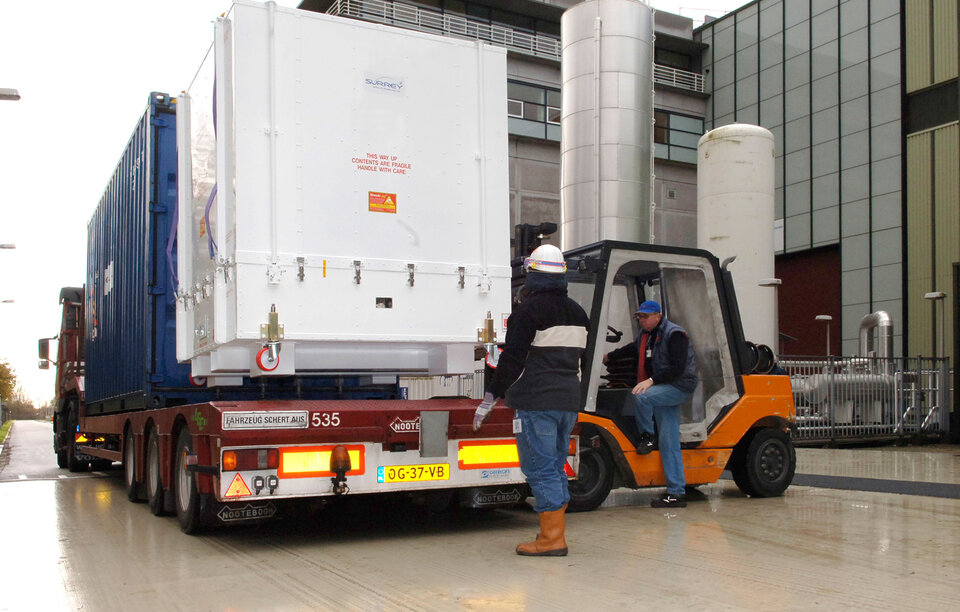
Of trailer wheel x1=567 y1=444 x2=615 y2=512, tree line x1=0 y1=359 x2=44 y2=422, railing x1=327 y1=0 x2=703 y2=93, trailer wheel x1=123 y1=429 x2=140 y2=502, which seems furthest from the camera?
tree line x1=0 y1=359 x2=44 y2=422

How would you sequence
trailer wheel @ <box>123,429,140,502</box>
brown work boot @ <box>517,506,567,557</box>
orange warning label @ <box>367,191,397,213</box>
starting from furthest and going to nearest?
trailer wheel @ <box>123,429,140,502</box>
orange warning label @ <box>367,191,397,213</box>
brown work boot @ <box>517,506,567,557</box>

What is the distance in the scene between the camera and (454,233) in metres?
7.64

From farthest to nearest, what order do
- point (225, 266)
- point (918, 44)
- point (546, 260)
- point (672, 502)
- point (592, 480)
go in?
point (918, 44)
point (672, 502)
point (592, 480)
point (225, 266)
point (546, 260)

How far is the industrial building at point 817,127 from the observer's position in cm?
3009

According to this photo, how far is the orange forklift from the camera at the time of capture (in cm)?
845

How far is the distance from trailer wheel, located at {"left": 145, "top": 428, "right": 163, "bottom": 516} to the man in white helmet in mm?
3712

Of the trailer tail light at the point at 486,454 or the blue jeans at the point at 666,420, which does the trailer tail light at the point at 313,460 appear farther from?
the blue jeans at the point at 666,420

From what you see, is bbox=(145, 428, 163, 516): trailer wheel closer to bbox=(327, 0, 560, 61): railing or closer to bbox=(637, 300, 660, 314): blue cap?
bbox=(637, 300, 660, 314): blue cap

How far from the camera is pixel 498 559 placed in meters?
6.14

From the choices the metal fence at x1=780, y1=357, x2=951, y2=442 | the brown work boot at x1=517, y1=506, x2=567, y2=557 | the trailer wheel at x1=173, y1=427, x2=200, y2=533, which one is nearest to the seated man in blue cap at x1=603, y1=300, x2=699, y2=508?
the brown work boot at x1=517, y1=506, x2=567, y2=557

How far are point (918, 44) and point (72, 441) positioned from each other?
90.2 feet

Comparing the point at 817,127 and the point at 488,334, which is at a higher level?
the point at 817,127

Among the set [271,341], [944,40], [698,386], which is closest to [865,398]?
[944,40]

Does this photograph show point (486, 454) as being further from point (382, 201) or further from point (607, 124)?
point (607, 124)
